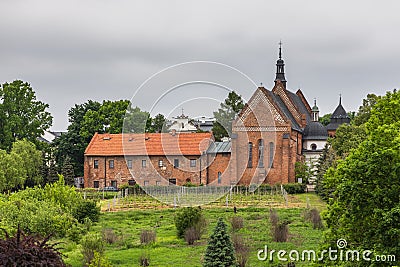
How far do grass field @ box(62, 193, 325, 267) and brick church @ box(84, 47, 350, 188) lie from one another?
24.9ft

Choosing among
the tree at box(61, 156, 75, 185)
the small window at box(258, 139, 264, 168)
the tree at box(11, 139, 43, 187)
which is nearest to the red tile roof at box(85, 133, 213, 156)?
the tree at box(61, 156, 75, 185)

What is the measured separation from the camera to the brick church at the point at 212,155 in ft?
166

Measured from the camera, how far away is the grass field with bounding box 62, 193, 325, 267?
21.7 meters

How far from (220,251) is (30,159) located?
119ft

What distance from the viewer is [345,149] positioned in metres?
41.7

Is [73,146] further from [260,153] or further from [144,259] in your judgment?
[144,259]

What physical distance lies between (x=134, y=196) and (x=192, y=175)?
914 centimetres

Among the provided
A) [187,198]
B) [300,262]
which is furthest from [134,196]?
[300,262]

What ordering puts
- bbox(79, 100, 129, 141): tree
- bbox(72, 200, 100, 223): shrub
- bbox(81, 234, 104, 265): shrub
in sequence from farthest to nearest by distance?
bbox(79, 100, 129, 141): tree < bbox(72, 200, 100, 223): shrub < bbox(81, 234, 104, 265): shrub

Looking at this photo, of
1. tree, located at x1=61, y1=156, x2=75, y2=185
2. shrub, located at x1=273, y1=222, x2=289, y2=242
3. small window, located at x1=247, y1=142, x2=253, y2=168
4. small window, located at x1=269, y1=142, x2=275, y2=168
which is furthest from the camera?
tree, located at x1=61, y1=156, x2=75, y2=185

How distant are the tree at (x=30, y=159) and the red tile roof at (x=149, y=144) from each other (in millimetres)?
4682

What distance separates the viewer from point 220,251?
18844 millimetres

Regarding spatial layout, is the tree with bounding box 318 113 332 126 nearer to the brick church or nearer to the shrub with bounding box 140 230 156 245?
the brick church

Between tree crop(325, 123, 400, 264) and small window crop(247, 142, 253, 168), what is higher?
small window crop(247, 142, 253, 168)
